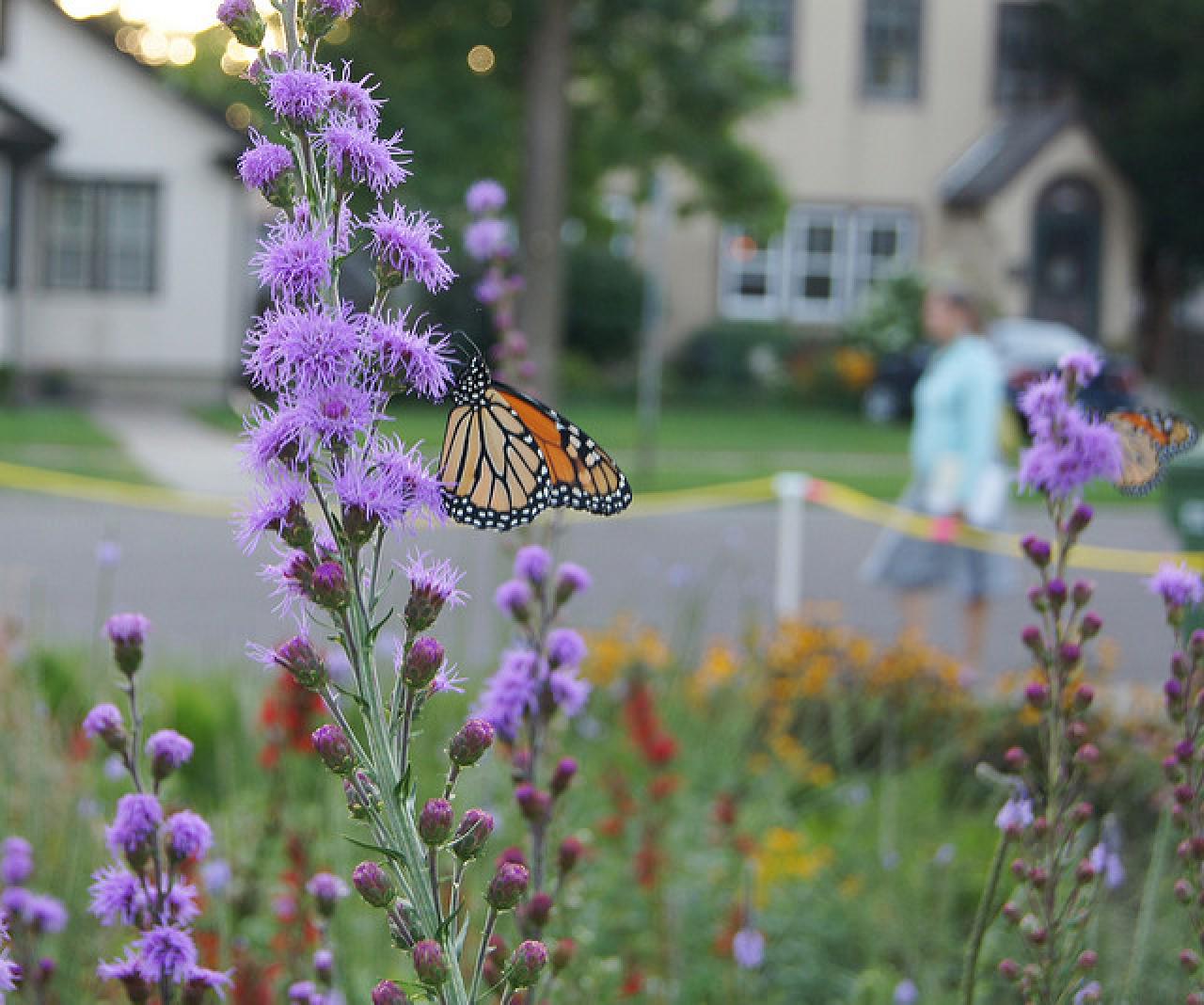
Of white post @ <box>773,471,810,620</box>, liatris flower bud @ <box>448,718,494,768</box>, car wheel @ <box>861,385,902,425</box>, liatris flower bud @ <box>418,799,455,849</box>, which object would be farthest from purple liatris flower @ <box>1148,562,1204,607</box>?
car wheel @ <box>861,385,902,425</box>

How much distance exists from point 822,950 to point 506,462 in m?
2.53

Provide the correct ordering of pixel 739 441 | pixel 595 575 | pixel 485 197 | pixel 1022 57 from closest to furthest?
pixel 485 197
pixel 595 575
pixel 739 441
pixel 1022 57

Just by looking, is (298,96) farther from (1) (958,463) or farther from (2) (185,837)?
(1) (958,463)

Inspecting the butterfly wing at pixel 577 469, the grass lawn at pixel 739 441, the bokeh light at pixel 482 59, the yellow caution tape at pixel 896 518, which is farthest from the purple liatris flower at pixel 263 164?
the bokeh light at pixel 482 59

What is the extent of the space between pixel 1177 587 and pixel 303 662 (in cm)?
125

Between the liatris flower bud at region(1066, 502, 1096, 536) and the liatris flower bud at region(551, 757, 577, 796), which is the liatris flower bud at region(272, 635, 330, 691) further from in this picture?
the liatris flower bud at region(1066, 502, 1096, 536)

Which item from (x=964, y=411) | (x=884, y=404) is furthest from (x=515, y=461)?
(x=884, y=404)

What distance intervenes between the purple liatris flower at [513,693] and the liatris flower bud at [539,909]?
17.7 inches

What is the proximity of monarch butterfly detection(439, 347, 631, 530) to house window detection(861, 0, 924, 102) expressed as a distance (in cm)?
3372

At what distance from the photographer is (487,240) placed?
337 centimetres

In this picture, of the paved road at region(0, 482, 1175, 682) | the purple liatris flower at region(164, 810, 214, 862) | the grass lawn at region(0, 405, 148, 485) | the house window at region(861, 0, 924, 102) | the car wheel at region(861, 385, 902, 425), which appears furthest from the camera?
the house window at region(861, 0, 924, 102)

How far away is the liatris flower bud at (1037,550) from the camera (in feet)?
7.20

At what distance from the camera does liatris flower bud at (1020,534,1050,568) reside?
220 cm

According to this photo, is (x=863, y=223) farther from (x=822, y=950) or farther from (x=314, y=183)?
(x=314, y=183)
